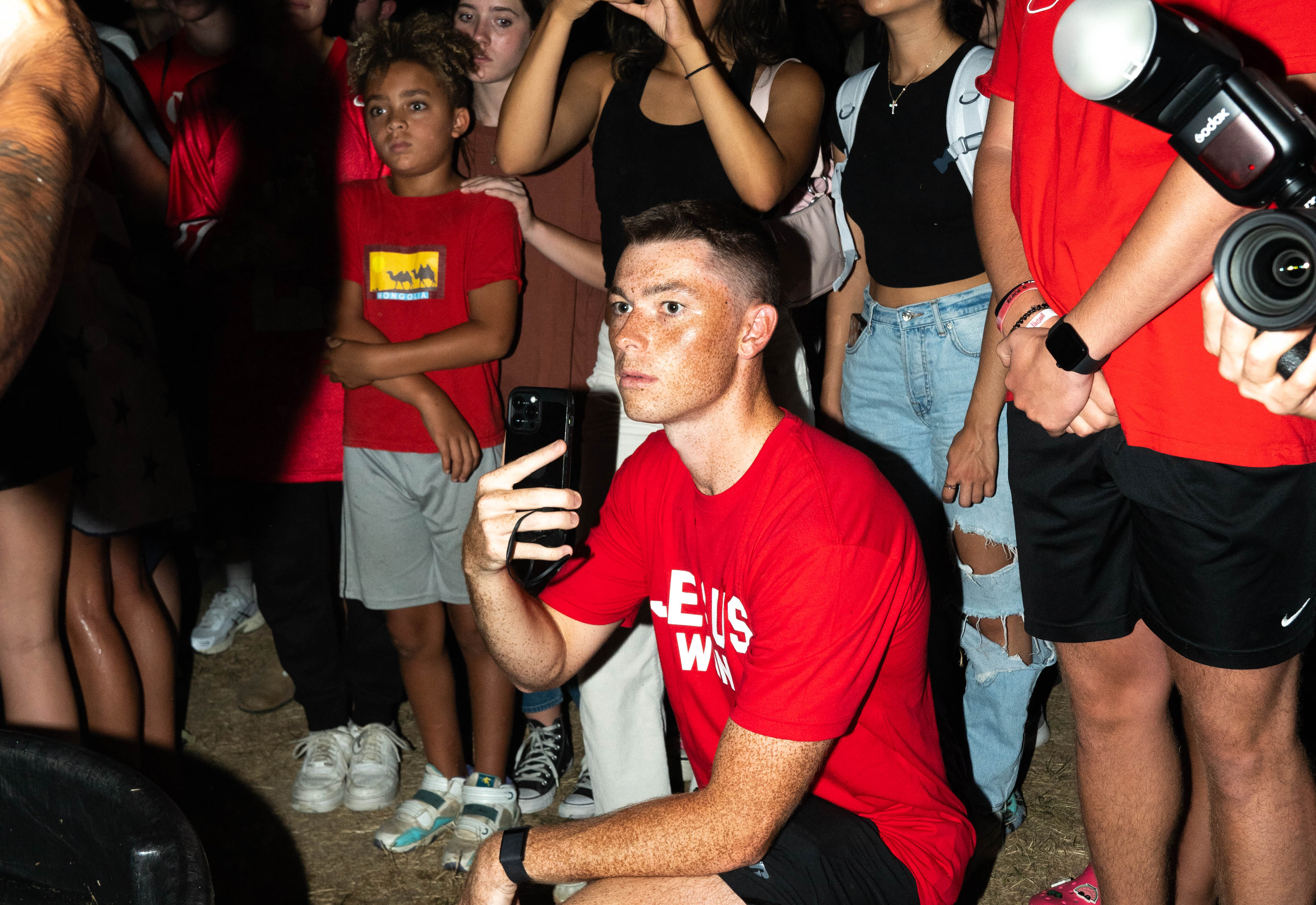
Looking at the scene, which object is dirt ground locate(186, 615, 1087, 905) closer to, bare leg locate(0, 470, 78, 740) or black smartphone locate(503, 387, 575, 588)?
bare leg locate(0, 470, 78, 740)

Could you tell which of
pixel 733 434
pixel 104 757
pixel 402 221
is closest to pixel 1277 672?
pixel 733 434

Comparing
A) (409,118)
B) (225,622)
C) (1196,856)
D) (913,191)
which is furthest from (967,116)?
(225,622)

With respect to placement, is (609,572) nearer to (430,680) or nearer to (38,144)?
(430,680)

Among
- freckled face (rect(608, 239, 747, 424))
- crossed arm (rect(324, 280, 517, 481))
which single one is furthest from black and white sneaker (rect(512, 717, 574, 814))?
freckled face (rect(608, 239, 747, 424))

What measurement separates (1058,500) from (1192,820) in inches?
29.0

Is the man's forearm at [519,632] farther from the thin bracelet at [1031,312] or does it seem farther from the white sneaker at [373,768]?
the white sneaker at [373,768]

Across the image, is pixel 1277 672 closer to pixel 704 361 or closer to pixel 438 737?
pixel 704 361

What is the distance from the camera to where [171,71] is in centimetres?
323

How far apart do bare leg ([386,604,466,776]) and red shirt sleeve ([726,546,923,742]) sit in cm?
139

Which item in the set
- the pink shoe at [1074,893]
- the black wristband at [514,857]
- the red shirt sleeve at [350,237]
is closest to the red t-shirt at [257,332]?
the red shirt sleeve at [350,237]

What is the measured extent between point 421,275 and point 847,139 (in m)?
1.14

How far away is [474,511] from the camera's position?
183 cm

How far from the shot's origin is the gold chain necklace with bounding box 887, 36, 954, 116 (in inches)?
94.9

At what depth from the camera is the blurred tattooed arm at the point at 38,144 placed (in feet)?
2.97
